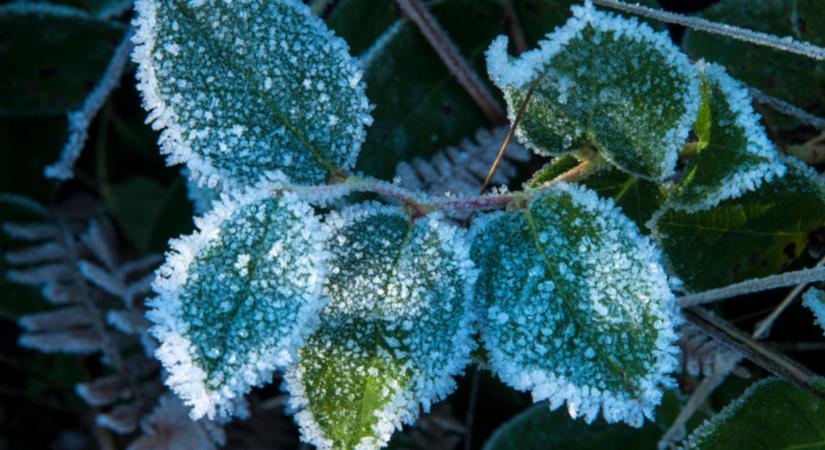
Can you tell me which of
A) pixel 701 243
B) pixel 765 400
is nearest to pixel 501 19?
pixel 701 243

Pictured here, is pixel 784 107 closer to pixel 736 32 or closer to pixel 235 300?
pixel 736 32

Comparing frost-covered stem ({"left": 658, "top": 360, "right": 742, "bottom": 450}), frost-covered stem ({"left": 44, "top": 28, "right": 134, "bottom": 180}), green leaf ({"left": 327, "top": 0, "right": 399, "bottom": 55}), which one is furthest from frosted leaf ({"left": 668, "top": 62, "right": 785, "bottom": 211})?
frost-covered stem ({"left": 44, "top": 28, "right": 134, "bottom": 180})

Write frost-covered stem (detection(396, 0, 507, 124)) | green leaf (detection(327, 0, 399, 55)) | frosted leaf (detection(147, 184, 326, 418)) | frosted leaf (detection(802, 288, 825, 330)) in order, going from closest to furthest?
frosted leaf (detection(147, 184, 326, 418)) < frosted leaf (detection(802, 288, 825, 330)) < frost-covered stem (detection(396, 0, 507, 124)) < green leaf (detection(327, 0, 399, 55))

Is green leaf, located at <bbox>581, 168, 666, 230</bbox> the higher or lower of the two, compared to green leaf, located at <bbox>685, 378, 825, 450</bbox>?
higher

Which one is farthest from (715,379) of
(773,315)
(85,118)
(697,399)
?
(85,118)

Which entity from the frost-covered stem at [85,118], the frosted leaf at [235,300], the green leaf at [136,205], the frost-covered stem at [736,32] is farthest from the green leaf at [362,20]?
the frosted leaf at [235,300]

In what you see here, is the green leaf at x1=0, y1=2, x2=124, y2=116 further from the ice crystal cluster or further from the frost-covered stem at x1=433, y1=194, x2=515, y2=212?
the frost-covered stem at x1=433, y1=194, x2=515, y2=212

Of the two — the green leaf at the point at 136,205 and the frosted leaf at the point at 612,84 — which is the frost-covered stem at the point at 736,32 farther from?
the green leaf at the point at 136,205
